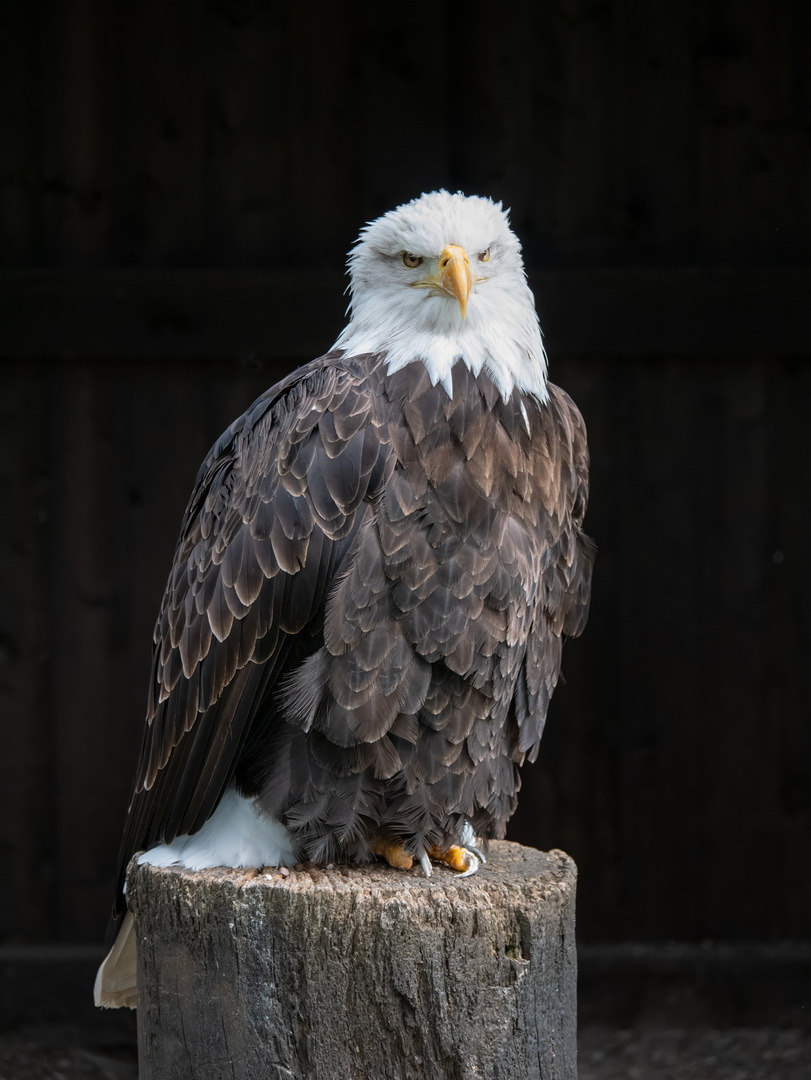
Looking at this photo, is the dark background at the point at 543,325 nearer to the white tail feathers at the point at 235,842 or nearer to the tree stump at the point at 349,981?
the white tail feathers at the point at 235,842

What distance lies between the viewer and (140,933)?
2.24 m

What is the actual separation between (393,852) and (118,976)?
2.74 feet

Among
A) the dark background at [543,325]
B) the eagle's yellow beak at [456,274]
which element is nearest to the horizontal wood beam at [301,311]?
the dark background at [543,325]

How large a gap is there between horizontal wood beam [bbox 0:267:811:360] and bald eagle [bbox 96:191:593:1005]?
1.48 meters

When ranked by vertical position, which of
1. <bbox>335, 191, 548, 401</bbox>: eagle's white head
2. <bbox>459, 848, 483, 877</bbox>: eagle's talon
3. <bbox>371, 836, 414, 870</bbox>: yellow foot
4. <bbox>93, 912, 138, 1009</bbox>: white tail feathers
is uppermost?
<bbox>335, 191, 548, 401</bbox>: eagle's white head

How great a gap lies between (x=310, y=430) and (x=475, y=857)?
100cm

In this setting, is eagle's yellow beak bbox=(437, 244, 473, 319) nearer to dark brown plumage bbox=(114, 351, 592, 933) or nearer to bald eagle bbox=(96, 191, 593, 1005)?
bald eagle bbox=(96, 191, 593, 1005)

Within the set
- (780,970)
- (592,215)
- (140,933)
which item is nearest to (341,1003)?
(140,933)

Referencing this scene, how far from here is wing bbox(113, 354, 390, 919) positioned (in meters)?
2.20

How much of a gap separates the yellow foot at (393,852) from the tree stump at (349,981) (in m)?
0.15

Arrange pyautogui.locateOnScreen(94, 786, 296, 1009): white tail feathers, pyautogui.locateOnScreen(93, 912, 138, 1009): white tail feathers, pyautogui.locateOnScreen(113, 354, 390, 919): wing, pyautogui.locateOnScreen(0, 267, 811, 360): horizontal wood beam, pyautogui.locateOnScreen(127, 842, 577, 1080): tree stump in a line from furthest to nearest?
1. pyautogui.locateOnScreen(0, 267, 811, 360): horizontal wood beam
2. pyautogui.locateOnScreen(93, 912, 138, 1009): white tail feathers
3. pyautogui.locateOnScreen(94, 786, 296, 1009): white tail feathers
4. pyautogui.locateOnScreen(113, 354, 390, 919): wing
5. pyautogui.locateOnScreen(127, 842, 577, 1080): tree stump

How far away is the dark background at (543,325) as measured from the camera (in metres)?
3.96

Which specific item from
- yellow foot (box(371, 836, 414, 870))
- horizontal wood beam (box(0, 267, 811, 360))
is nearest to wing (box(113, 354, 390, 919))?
yellow foot (box(371, 836, 414, 870))

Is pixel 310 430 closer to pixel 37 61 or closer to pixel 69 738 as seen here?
pixel 69 738
